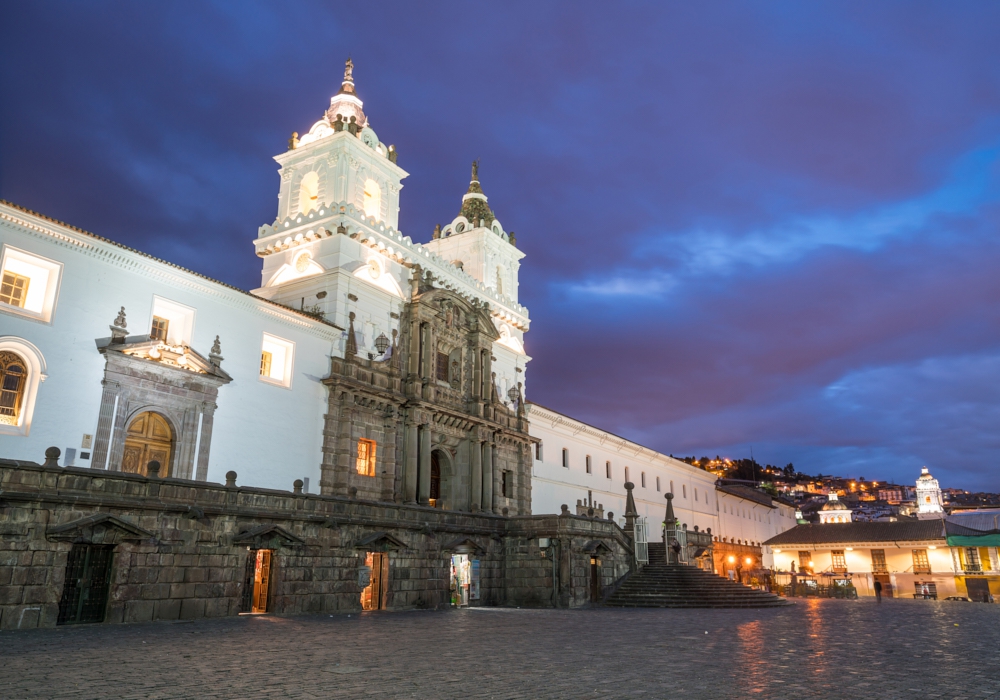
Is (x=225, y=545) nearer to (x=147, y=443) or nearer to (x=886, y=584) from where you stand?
(x=147, y=443)

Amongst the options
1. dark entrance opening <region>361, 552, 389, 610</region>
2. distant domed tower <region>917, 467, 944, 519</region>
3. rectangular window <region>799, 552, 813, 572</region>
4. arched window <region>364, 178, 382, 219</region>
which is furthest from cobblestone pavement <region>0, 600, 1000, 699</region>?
distant domed tower <region>917, 467, 944, 519</region>

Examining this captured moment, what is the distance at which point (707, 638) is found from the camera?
57.0ft

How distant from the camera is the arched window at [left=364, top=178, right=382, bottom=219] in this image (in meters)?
39.4

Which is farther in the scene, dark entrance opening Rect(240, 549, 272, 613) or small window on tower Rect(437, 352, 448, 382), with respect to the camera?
small window on tower Rect(437, 352, 448, 382)

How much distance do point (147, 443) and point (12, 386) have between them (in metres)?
4.74

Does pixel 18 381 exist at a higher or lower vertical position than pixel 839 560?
higher

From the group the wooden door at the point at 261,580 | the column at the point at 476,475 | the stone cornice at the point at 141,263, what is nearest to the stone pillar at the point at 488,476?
the column at the point at 476,475

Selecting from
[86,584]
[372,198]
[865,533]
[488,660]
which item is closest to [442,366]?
[372,198]

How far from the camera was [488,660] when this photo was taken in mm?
13039

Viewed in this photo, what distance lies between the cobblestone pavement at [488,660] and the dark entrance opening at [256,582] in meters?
2.44

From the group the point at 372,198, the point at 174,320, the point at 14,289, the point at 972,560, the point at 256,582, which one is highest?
the point at 372,198

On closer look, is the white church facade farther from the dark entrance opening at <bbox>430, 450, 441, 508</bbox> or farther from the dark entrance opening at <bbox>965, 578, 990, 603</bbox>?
the dark entrance opening at <bbox>965, 578, 990, 603</bbox>

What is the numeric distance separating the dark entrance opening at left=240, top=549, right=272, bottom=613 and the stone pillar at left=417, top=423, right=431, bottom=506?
470 inches

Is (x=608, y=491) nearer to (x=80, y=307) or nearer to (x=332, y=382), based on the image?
(x=332, y=382)
